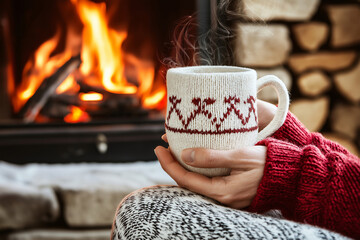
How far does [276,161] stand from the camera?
0.54m

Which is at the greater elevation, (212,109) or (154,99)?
(212,109)

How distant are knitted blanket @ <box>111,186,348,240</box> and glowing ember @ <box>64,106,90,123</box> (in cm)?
108

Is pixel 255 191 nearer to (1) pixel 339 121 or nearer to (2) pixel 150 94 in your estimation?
(2) pixel 150 94

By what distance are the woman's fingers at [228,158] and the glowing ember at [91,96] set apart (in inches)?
42.3

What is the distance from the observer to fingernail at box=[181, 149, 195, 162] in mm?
546

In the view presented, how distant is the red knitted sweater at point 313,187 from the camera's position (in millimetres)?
518

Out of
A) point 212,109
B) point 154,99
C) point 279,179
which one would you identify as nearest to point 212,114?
point 212,109

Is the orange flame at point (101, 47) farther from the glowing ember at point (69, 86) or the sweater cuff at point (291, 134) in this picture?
the sweater cuff at point (291, 134)

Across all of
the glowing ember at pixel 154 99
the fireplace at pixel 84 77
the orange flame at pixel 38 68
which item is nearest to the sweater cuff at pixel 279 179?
the fireplace at pixel 84 77

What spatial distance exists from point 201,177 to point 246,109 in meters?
0.10

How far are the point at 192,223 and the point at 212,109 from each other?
14 centimetres

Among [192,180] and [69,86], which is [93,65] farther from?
[192,180]

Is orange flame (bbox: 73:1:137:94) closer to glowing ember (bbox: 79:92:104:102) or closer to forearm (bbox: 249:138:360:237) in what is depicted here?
glowing ember (bbox: 79:92:104:102)

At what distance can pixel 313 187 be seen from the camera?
0.53m
